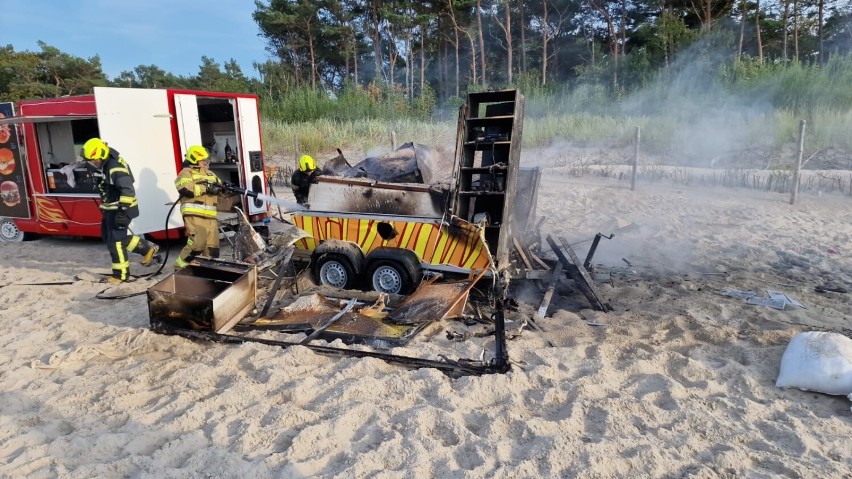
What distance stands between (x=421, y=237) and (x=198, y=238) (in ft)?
10.2

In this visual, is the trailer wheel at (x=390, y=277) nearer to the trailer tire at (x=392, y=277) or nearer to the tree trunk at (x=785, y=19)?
the trailer tire at (x=392, y=277)

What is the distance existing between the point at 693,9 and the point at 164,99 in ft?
90.1

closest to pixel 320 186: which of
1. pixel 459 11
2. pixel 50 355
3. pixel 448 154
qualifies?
pixel 448 154

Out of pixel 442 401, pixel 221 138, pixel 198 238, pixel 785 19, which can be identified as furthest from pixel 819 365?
pixel 785 19

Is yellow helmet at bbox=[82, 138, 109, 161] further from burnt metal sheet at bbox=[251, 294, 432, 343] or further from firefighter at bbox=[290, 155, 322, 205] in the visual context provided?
burnt metal sheet at bbox=[251, 294, 432, 343]

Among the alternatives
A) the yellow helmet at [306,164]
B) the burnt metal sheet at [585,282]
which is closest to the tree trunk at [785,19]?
the burnt metal sheet at [585,282]

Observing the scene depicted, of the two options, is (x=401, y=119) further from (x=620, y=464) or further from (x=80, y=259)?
(x=620, y=464)

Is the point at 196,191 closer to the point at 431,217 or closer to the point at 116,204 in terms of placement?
the point at 116,204

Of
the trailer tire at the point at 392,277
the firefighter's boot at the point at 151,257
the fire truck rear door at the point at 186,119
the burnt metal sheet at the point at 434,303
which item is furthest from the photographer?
the fire truck rear door at the point at 186,119

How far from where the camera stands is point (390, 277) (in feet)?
19.5

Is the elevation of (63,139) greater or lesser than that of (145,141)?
greater

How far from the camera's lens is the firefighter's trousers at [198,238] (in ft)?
22.1

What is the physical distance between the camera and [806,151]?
14.1 m

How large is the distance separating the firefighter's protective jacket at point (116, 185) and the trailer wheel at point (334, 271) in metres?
2.66
